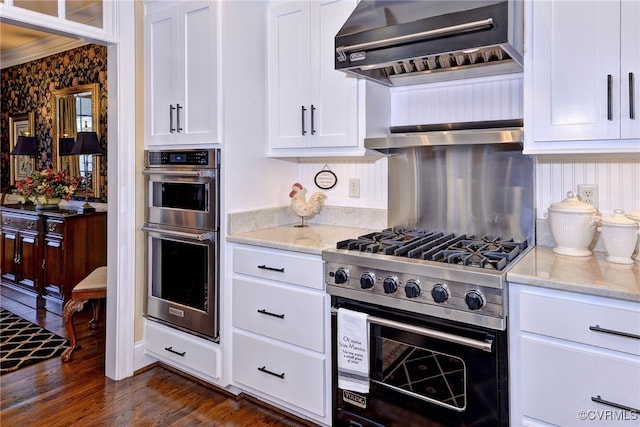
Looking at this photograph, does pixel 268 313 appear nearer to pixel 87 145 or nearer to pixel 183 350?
pixel 183 350

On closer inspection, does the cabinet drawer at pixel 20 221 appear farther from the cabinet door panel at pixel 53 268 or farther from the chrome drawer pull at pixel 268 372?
the chrome drawer pull at pixel 268 372

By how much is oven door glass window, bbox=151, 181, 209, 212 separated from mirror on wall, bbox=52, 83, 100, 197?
6.52 feet

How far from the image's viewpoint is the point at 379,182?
2.62 metres

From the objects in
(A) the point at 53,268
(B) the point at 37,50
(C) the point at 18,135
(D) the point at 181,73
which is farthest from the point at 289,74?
(C) the point at 18,135

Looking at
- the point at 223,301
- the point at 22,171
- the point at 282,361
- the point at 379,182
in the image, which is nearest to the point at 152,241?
the point at 223,301

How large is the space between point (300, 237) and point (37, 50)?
14.4ft

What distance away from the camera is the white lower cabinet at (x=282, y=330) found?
6.84ft

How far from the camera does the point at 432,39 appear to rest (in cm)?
183

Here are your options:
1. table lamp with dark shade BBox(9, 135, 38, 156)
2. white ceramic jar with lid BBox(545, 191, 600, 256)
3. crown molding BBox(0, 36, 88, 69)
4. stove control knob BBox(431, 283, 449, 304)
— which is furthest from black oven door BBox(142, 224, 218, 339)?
table lamp with dark shade BBox(9, 135, 38, 156)

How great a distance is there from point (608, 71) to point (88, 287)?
126 inches

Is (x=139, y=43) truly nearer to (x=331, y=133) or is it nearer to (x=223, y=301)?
(x=331, y=133)

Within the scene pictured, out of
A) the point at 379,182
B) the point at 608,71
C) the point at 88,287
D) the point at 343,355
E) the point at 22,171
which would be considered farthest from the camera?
the point at 22,171

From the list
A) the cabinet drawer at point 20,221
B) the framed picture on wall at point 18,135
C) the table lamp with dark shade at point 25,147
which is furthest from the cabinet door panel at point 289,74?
the framed picture on wall at point 18,135

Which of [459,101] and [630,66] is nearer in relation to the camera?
[630,66]
